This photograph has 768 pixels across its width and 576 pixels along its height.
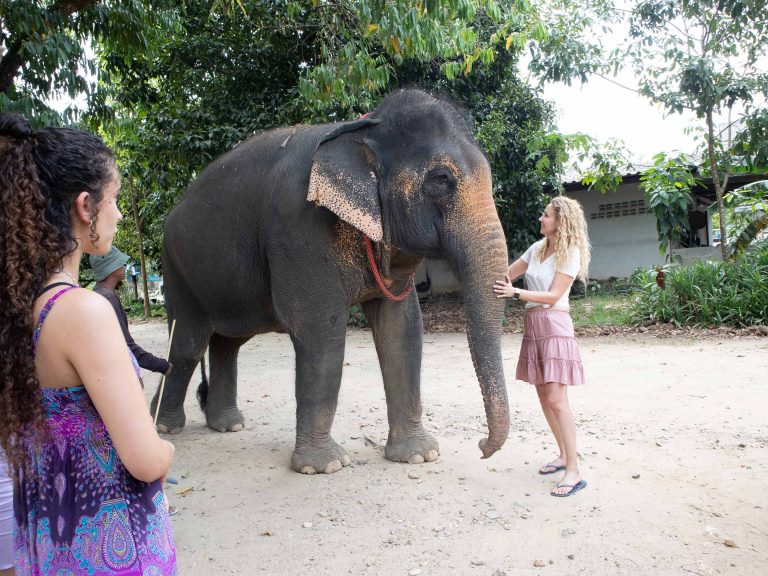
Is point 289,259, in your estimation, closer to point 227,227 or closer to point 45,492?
point 227,227

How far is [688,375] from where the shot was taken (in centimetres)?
717

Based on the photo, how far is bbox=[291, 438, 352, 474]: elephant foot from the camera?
4422 mm

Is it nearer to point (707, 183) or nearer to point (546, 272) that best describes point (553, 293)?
point (546, 272)

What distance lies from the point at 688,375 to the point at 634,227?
914cm

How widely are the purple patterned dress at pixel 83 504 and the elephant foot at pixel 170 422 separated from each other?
13.3ft

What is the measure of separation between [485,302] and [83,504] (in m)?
2.64

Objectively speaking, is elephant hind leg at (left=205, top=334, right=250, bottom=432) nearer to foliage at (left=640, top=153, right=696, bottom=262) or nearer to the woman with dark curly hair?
the woman with dark curly hair

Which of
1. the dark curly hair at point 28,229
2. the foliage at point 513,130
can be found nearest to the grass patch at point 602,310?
the foliage at point 513,130

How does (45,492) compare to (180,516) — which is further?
(180,516)

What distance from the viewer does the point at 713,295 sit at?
33.0 ft

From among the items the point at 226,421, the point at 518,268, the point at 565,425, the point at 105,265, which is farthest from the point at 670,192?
the point at 105,265

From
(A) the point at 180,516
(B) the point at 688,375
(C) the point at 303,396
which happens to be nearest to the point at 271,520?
(A) the point at 180,516

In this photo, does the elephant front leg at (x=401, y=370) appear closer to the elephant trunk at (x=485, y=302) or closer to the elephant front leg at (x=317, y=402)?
the elephant front leg at (x=317, y=402)

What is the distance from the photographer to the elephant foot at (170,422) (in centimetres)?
564
